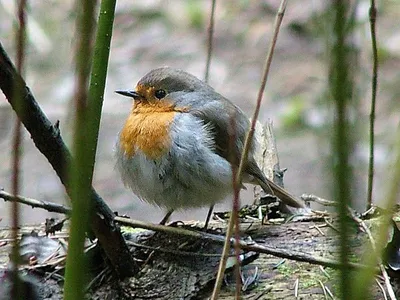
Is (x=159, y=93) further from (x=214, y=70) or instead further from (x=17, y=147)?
(x=214, y=70)

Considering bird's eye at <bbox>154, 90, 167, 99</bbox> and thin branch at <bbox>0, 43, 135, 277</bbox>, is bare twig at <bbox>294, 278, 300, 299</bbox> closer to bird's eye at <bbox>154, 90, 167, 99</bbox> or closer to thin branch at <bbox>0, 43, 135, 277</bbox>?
thin branch at <bbox>0, 43, 135, 277</bbox>

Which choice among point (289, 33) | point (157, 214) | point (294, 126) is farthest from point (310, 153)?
point (289, 33)

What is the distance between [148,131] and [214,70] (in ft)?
12.0

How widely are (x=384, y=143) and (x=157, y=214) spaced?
5.51ft

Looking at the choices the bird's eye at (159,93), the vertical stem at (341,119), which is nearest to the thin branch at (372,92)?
the bird's eye at (159,93)

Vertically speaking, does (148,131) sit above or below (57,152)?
above

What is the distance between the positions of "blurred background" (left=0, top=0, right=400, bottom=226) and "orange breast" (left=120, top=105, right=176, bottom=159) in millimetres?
1688

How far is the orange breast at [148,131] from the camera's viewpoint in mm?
2893

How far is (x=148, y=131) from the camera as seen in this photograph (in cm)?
296

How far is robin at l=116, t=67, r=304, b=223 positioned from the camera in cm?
285

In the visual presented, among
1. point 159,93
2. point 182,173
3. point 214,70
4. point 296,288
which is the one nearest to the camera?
point 296,288

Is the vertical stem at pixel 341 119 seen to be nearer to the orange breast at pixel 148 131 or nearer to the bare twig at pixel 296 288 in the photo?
the bare twig at pixel 296 288

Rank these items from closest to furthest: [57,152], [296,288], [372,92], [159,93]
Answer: [57,152] → [296,288] → [372,92] → [159,93]

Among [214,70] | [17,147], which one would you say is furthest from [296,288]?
[214,70]
